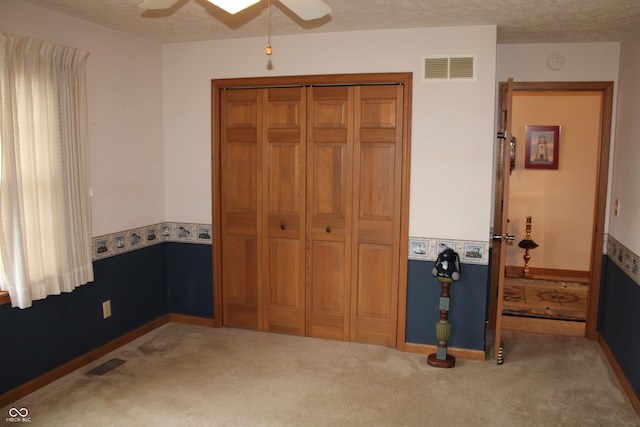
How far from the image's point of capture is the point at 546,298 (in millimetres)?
5535

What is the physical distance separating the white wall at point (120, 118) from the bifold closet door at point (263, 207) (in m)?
0.58

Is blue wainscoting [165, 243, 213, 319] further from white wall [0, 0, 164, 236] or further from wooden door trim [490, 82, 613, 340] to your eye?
wooden door trim [490, 82, 613, 340]

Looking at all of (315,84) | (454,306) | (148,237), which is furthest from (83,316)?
(454,306)

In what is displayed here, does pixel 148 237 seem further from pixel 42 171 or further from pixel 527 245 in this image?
pixel 527 245

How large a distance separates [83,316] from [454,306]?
2.65 m

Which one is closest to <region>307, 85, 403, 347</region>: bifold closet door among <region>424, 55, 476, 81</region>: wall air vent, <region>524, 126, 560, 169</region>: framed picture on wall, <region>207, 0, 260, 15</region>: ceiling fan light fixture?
<region>424, 55, 476, 81</region>: wall air vent

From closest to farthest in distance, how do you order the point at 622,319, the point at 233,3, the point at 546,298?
the point at 233,3, the point at 622,319, the point at 546,298

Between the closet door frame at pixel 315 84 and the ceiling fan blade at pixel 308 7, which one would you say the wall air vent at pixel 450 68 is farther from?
the ceiling fan blade at pixel 308 7

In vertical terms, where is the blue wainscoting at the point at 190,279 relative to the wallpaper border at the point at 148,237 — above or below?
below

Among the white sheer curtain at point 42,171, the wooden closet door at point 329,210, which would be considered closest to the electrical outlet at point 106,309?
the white sheer curtain at point 42,171

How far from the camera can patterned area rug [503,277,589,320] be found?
500 cm

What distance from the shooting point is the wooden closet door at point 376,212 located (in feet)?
12.7

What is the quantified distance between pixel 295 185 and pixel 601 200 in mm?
2435

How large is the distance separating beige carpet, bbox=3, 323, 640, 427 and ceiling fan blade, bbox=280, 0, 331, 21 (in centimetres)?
216
